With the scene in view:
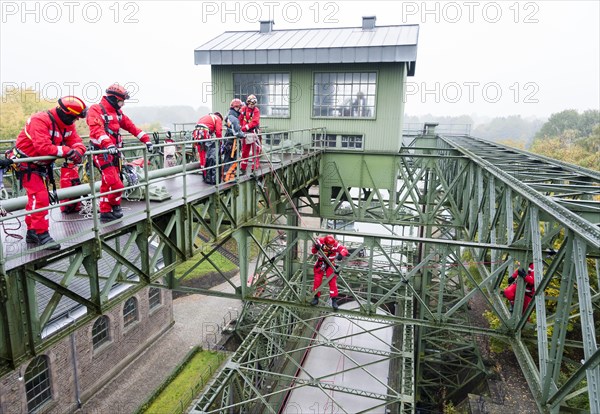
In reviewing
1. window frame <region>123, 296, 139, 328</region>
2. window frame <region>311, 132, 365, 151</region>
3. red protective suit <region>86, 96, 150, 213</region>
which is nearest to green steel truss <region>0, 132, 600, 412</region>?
red protective suit <region>86, 96, 150, 213</region>

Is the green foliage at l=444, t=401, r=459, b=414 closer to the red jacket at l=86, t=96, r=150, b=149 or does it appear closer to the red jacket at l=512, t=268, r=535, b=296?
the red jacket at l=512, t=268, r=535, b=296

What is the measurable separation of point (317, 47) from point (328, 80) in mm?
1718

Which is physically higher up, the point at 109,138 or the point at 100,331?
the point at 109,138

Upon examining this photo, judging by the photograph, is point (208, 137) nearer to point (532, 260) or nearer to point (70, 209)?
point (70, 209)

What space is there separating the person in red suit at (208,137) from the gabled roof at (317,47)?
1058 cm

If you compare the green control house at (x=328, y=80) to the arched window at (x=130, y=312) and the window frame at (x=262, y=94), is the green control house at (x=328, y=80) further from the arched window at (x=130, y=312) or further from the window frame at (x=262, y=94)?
the arched window at (x=130, y=312)

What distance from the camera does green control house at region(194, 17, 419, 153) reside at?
19.7 metres

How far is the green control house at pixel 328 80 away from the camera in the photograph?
1972cm

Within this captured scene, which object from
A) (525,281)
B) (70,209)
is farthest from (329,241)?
(70,209)

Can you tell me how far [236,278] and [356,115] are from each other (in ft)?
63.0

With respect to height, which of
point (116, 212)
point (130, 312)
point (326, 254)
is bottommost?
point (130, 312)

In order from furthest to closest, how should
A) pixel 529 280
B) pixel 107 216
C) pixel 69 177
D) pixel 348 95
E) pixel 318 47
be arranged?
1. pixel 348 95
2. pixel 318 47
3. pixel 529 280
4. pixel 69 177
5. pixel 107 216

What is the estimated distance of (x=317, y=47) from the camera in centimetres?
1981

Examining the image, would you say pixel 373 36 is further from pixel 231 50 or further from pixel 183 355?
pixel 183 355
